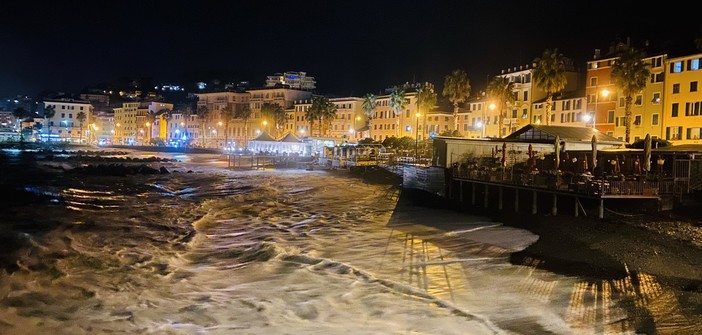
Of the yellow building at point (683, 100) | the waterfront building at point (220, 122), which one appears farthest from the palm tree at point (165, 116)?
the yellow building at point (683, 100)

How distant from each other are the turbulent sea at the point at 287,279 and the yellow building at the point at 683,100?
38.7 metres

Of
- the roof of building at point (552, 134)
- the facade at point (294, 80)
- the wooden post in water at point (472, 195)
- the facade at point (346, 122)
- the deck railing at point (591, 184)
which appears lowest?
the wooden post in water at point (472, 195)

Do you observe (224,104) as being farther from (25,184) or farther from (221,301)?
(221,301)

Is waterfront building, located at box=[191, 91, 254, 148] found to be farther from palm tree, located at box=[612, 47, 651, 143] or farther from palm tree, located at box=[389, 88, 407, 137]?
palm tree, located at box=[612, 47, 651, 143]

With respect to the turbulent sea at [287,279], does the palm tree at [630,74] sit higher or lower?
higher

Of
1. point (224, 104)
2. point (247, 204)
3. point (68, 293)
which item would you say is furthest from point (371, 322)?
point (224, 104)

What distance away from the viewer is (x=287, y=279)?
1723 centimetres

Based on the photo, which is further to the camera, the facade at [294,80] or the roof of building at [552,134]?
the facade at [294,80]

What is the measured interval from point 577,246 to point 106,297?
1785 cm

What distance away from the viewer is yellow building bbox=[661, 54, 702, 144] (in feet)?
182

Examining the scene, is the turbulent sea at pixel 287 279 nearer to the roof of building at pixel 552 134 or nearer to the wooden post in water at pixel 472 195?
the wooden post in water at pixel 472 195

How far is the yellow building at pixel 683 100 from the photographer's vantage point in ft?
182

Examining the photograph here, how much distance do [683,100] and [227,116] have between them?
119094mm

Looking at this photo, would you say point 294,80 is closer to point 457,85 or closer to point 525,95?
point 457,85
